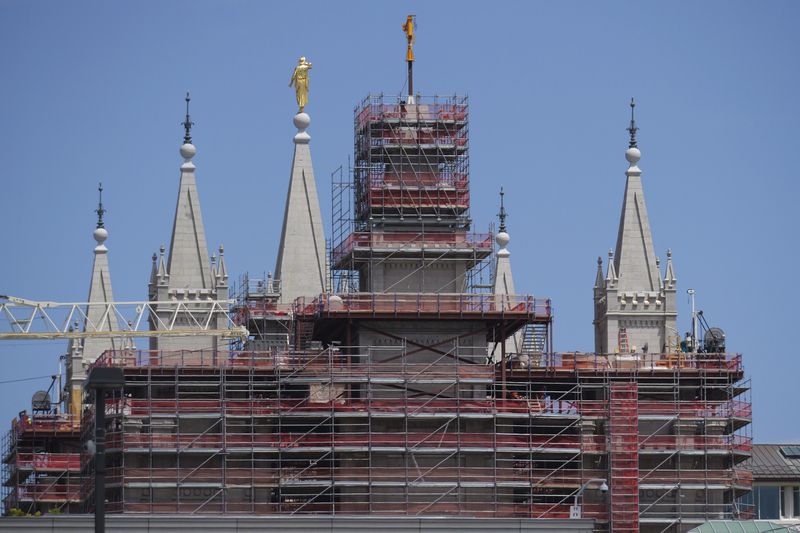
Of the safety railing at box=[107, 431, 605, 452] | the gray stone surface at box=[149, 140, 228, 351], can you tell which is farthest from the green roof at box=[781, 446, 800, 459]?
the gray stone surface at box=[149, 140, 228, 351]

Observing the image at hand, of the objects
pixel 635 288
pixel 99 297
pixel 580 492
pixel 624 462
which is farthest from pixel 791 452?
pixel 99 297

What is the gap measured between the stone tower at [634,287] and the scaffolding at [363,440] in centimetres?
3045

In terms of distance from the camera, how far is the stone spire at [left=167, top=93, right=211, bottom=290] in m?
170

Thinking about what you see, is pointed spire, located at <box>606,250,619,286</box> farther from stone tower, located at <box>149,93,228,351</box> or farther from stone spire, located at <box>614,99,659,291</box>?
stone tower, located at <box>149,93,228,351</box>

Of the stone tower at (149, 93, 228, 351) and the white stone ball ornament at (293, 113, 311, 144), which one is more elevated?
the white stone ball ornament at (293, 113, 311, 144)

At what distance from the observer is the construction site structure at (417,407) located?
133m

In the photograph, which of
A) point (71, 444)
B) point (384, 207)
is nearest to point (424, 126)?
point (384, 207)

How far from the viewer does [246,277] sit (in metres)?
168

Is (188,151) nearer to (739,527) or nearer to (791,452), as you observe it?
(791,452)

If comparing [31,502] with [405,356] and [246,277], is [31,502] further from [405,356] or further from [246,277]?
[405,356]

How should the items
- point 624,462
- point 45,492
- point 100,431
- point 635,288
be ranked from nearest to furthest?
point 100,431 < point 624,462 < point 45,492 < point 635,288

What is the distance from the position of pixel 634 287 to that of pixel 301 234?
2357 cm

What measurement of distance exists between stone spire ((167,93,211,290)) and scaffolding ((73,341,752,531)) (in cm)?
2950

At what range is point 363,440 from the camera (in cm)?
13350
